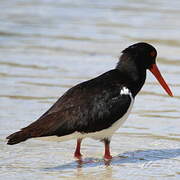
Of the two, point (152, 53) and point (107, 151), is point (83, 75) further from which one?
point (107, 151)

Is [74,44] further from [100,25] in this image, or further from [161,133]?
[161,133]

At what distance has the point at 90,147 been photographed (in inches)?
305

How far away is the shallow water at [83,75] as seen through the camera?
706cm

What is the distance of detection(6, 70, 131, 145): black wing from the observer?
6.81 m

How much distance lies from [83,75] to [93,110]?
3.48 m

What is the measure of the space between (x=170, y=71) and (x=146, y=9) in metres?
5.20

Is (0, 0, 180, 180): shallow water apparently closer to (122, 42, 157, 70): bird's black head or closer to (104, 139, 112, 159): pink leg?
(104, 139, 112, 159): pink leg

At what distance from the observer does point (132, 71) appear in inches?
299

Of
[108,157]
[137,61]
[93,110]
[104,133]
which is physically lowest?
[108,157]

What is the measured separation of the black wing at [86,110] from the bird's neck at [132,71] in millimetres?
187

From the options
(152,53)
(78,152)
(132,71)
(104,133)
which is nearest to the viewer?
(104,133)

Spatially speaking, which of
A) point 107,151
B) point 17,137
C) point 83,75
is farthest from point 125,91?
point 83,75

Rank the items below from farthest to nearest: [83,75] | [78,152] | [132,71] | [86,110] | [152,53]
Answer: [83,75] → [152,53] → [132,71] → [78,152] → [86,110]

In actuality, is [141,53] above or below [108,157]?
above
